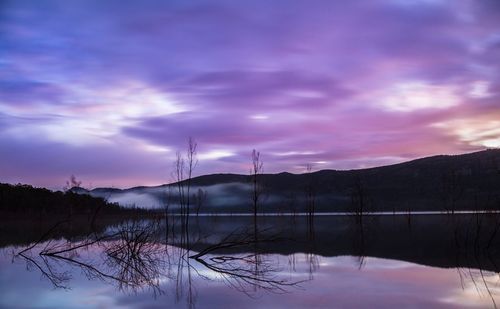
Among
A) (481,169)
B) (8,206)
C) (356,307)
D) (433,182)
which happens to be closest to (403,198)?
(433,182)

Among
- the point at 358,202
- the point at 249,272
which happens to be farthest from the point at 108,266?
the point at 358,202

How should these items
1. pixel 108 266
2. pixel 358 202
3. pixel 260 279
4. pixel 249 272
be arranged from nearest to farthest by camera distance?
pixel 260 279 < pixel 249 272 < pixel 108 266 < pixel 358 202

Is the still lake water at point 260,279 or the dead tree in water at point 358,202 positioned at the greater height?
the dead tree in water at point 358,202

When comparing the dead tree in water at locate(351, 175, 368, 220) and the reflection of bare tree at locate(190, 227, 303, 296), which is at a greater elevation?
the dead tree in water at locate(351, 175, 368, 220)

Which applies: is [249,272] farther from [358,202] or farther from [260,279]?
[358,202]

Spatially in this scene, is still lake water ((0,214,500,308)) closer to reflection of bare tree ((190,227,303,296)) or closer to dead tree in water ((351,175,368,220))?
reflection of bare tree ((190,227,303,296))

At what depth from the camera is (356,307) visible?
9.84 m

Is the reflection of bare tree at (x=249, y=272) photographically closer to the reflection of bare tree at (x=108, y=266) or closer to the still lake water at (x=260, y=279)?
the still lake water at (x=260, y=279)

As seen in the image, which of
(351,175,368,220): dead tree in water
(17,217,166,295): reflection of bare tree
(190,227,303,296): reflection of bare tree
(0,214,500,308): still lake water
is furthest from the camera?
(351,175,368,220): dead tree in water

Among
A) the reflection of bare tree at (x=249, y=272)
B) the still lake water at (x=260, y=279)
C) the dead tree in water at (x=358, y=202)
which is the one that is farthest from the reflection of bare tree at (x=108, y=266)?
the dead tree in water at (x=358, y=202)

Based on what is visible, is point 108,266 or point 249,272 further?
point 108,266

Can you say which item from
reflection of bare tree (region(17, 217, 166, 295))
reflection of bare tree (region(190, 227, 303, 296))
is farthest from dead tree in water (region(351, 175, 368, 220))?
reflection of bare tree (region(17, 217, 166, 295))

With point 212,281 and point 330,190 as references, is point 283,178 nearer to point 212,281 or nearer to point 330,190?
point 330,190

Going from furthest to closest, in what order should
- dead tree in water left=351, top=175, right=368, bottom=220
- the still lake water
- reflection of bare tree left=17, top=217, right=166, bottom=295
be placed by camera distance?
1. dead tree in water left=351, top=175, right=368, bottom=220
2. reflection of bare tree left=17, top=217, right=166, bottom=295
3. the still lake water
